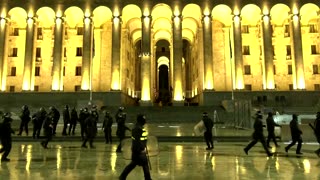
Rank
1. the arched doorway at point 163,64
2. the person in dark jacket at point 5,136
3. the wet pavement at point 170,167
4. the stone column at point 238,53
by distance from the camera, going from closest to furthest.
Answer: the wet pavement at point 170,167 < the person in dark jacket at point 5,136 < the stone column at point 238,53 < the arched doorway at point 163,64

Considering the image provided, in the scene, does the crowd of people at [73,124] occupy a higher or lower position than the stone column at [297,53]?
lower

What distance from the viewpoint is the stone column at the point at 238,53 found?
1678 inches

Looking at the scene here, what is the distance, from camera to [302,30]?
48.3 m

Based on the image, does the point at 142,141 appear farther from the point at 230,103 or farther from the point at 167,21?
the point at 167,21

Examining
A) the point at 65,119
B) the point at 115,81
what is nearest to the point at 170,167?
the point at 65,119

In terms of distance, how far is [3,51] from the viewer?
143ft

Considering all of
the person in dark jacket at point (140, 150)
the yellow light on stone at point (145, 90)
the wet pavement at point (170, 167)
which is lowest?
the wet pavement at point (170, 167)

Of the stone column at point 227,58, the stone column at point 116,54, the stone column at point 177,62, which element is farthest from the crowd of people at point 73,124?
the stone column at point 227,58

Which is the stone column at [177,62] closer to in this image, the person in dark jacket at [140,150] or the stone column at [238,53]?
the stone column at [238,53]

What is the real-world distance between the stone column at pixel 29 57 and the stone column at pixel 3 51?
124 inches

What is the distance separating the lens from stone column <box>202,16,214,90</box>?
42500 mm

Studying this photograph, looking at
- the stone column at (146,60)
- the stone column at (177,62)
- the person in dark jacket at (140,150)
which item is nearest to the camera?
the person in dark jacket at (140,150)

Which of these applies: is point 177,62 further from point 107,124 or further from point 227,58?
point 107,124

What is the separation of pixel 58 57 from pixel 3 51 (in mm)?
7850
